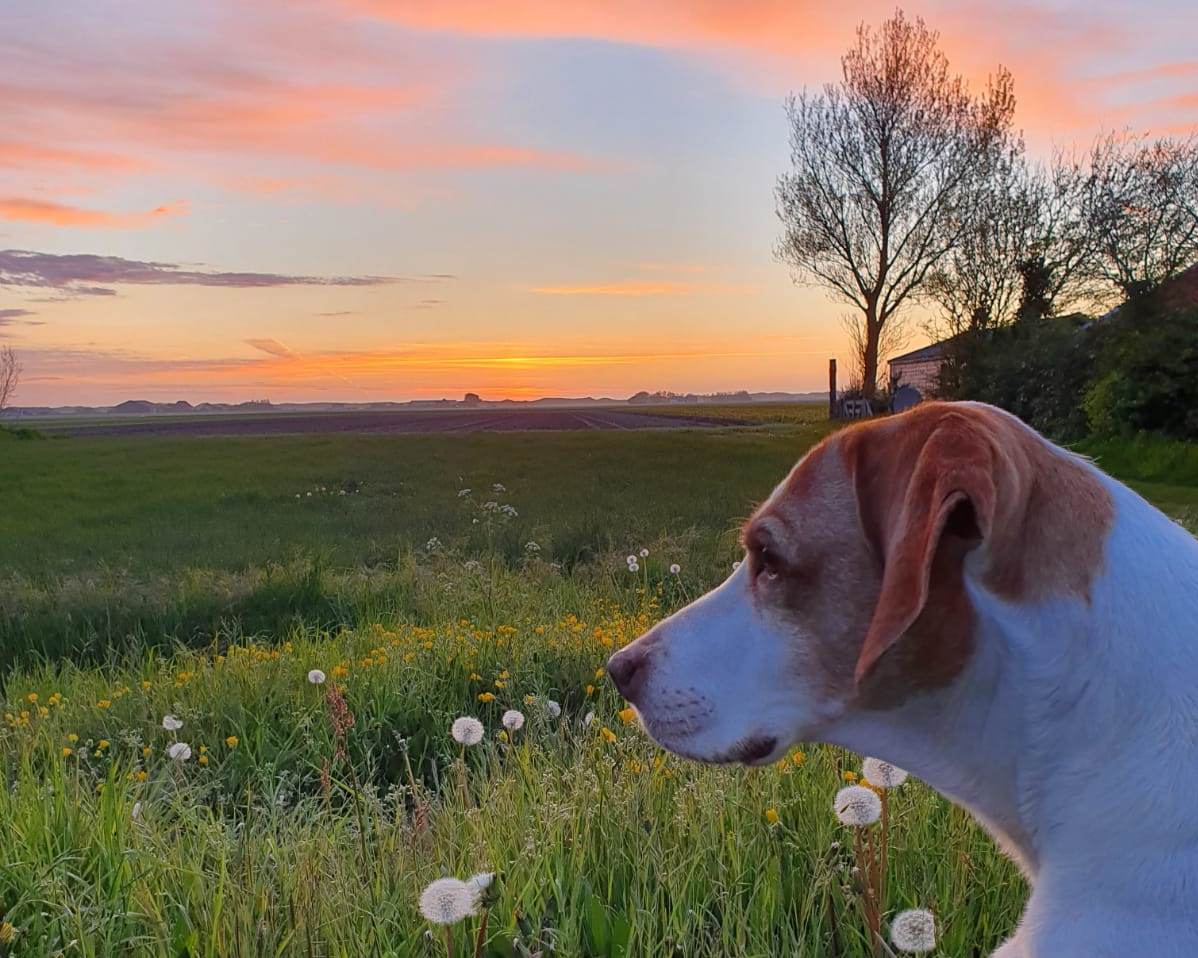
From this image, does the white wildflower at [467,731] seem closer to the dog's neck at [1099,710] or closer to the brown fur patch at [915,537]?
the brown fur patch at [915,537]

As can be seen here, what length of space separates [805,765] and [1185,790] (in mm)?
2038

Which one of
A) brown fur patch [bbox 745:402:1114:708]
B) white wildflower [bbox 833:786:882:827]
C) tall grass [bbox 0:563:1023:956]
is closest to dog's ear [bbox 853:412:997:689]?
brown fur patch [bbox 745:402:1114:708]

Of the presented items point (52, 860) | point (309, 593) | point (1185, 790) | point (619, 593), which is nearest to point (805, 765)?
point (1185, 790)

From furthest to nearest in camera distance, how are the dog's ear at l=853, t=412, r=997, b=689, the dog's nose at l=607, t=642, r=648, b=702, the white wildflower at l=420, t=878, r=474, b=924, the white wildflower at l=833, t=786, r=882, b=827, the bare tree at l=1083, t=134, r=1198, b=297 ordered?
the bare tree at l=1083, t=134, r=1198, b=297 → the dog's nose at l=607, t=642, r=648, b=702 → the white wildflower at l=833, t=786, r=882, b=827 → the white wildflower at l=420, t=878, r=474, b=924 → the dog's ear at l=853, t=412, r=997, b=689

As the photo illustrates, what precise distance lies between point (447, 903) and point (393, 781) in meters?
2.67

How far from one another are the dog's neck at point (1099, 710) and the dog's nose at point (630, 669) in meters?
0.72

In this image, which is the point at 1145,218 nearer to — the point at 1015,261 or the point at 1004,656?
the point at 1015,261

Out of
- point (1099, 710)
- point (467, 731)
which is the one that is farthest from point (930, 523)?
point (467, 731)

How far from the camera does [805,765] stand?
3.70m

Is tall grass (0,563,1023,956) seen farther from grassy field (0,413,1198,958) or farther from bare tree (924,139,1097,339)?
bare tree (924,139,1097,339)

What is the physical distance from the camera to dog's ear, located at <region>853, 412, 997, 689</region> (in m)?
1.78

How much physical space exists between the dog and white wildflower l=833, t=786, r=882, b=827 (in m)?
0.22

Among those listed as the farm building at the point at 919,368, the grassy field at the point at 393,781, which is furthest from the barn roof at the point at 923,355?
the grassy field at the point at 393,781

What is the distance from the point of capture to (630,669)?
2510mm
